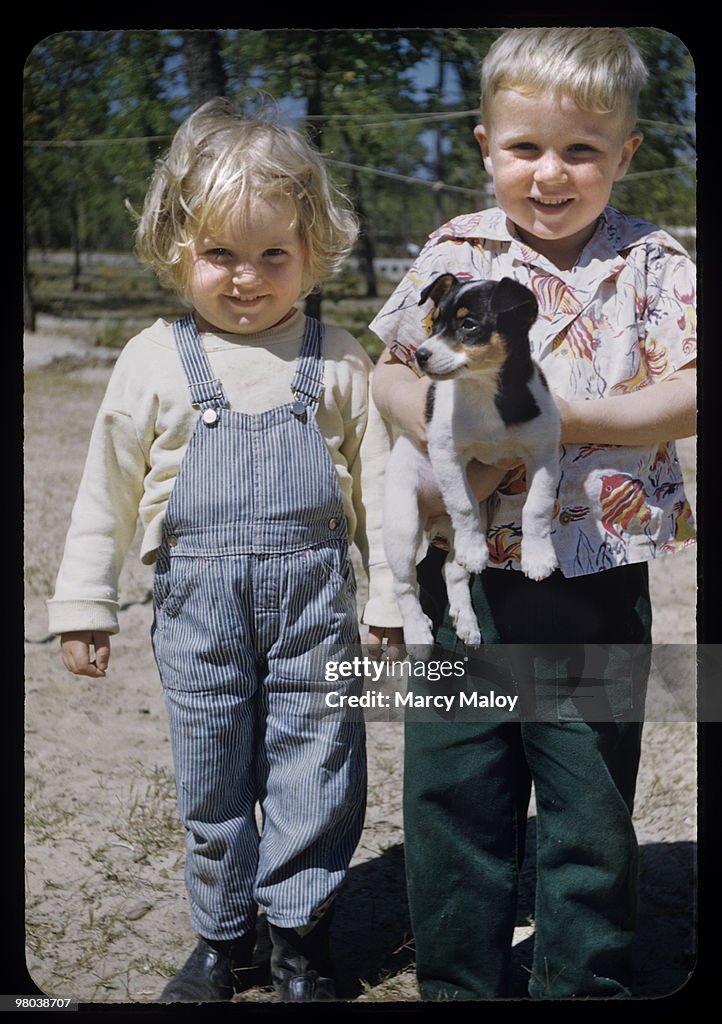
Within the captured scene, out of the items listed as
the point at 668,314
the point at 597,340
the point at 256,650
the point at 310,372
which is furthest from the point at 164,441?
the point at 668,314

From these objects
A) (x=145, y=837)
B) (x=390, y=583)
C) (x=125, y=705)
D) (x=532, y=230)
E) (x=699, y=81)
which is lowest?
(x=145, y=837)

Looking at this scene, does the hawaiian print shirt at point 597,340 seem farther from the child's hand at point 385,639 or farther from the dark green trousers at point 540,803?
the child's hand at point 385,639

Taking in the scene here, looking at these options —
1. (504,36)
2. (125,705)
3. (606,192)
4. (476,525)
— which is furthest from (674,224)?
(125,705)

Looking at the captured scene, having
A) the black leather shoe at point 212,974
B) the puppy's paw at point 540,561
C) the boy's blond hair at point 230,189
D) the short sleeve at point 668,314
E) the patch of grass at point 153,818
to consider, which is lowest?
the black leather shoe at point 212,974

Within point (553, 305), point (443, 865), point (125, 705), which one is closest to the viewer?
point (553, 305)

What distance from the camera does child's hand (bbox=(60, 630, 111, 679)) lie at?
7.06ft

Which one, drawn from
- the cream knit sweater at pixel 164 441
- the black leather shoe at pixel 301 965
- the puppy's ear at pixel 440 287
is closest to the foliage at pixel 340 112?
the puppy's ear at pixel 440 287

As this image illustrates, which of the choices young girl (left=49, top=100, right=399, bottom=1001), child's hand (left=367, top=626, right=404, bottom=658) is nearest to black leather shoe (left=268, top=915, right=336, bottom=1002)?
young girl (left=49, top=100, right=399, bottom=1001)

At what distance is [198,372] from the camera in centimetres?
208

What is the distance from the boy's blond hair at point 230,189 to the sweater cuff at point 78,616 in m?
0.53

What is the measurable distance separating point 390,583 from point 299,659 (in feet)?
0.64

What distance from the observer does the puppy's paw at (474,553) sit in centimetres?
207

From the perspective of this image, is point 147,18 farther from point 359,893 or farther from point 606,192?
point 359,893

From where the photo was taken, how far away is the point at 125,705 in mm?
2482
